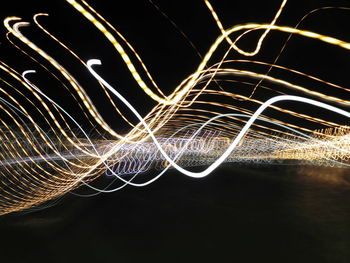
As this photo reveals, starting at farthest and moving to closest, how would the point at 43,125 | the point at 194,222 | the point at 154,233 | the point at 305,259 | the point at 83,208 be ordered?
the point at 43,125
the point at 83,208
the point at 194,222
the point at 154,233
the point at 305,259

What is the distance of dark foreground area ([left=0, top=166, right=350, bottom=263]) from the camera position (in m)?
3.27

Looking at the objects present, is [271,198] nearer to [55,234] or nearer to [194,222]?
[194,222]

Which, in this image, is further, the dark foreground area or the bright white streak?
the dark foreground area

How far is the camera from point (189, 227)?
4047 mm

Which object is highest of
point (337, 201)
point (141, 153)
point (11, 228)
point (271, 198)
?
point (141, 153)

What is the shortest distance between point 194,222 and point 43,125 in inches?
155

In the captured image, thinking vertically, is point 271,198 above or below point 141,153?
below

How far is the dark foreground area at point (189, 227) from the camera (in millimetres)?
3270

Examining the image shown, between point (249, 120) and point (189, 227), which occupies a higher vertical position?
point (249, 120)

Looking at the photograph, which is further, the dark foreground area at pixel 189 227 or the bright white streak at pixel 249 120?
the dark foreground area at pixel 189 227

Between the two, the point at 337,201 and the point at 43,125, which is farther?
the point at 43,125

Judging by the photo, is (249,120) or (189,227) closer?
(249,120)

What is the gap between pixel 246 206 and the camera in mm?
5043

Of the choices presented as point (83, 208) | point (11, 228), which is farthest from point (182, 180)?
point (11, 228)
